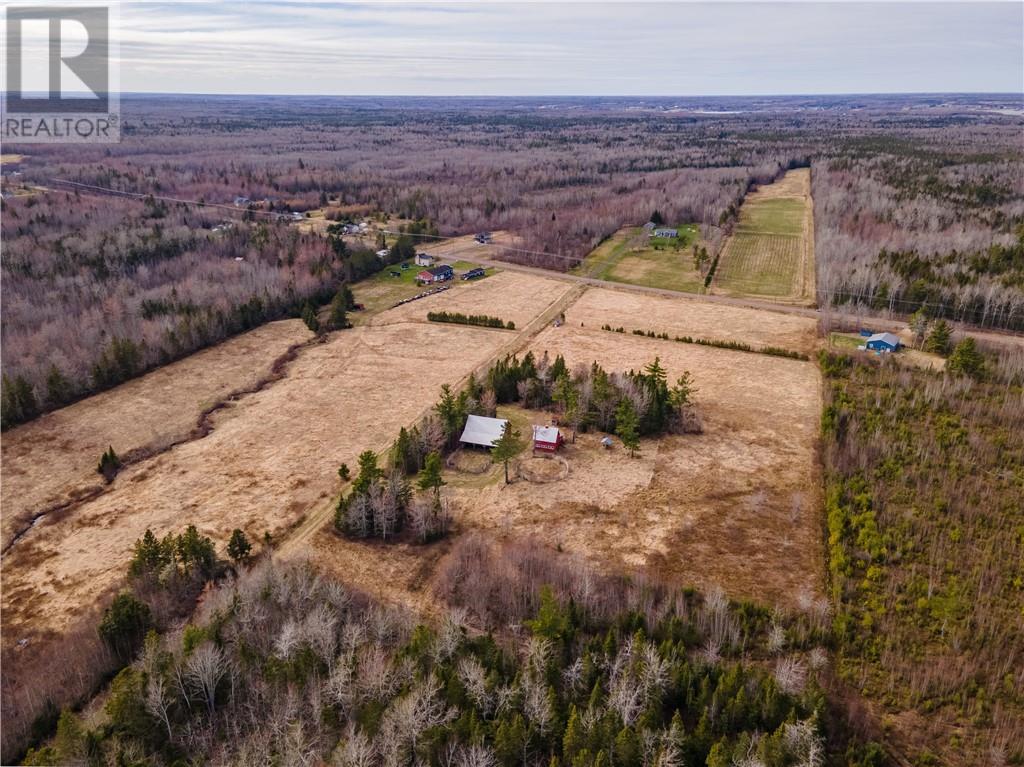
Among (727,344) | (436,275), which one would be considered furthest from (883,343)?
(436,275)

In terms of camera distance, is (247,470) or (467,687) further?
(247,470)

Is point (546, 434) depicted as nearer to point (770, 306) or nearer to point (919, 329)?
point (919, 329)

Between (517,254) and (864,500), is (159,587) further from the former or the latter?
(517,254)

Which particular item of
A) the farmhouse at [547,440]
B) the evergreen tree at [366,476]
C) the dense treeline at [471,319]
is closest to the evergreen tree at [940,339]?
the farmhouse at [547,440]

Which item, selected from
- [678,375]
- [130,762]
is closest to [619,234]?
[678,375]

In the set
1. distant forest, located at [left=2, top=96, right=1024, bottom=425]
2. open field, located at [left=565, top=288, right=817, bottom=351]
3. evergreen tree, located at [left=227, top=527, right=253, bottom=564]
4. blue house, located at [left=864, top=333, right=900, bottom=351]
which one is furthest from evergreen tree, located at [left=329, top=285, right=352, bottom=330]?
blue house, located at [left=864, top=333, right=900, bottom=351]

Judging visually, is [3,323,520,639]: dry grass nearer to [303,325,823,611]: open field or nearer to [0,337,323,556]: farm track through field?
[0,337,323,556]: farm track through field

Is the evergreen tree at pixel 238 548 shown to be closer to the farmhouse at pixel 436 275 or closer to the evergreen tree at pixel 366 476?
the evergreen tree at pixel 366 476
